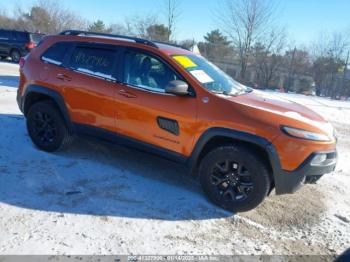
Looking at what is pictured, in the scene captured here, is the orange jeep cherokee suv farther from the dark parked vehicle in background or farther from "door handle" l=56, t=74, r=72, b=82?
the dark parked vehicle in background

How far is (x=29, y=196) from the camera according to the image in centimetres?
375

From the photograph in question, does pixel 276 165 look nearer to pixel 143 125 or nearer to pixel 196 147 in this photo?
pixel 196 147

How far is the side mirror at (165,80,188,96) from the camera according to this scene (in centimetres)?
385

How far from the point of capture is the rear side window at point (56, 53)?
4.85m


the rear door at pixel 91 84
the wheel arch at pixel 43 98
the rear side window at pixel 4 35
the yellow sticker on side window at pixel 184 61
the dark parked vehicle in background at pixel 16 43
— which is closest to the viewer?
the yellow sticker on side window at pixel 184 61

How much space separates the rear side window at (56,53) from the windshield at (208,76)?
5.57 feet

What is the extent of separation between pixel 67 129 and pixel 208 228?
8.41ft

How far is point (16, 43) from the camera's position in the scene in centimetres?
1916

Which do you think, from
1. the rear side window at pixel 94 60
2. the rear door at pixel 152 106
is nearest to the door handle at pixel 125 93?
the rear door at pixel 152 106

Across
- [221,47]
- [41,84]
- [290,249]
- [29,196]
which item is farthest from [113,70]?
[221,47]

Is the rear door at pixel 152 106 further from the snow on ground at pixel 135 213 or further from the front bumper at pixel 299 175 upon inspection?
the front bumper at pixel 299 175

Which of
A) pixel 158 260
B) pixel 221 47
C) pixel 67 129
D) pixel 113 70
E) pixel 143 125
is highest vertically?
pixel 221 47

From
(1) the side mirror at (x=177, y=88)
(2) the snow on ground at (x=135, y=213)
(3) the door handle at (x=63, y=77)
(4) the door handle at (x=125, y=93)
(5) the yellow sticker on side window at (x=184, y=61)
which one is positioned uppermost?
(5) the yellow sticker on side window at (x=184, y=61)

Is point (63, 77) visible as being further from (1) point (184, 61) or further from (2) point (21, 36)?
(2) point (21, 36)
